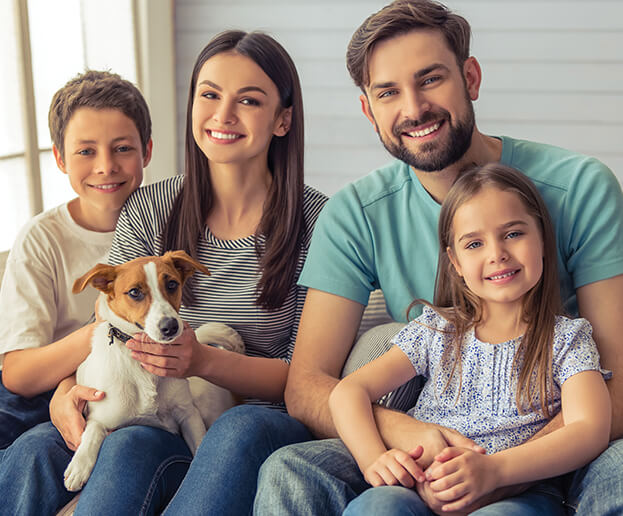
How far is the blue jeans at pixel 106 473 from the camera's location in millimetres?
1462

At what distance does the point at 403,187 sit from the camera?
1.85m

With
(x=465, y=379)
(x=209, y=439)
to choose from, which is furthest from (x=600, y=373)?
(x=209, y=439)

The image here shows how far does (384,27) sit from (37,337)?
4.02 feet

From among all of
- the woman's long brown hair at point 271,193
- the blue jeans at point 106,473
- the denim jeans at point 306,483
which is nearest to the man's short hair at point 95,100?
the woman's long brown hair at point 271,193

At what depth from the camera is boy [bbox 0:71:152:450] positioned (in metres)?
1.85

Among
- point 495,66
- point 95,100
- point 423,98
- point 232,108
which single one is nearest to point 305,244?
point 232,108

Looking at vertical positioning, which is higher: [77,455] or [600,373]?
[600,373]

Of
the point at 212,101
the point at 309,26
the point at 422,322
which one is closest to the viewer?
the point at 422,322

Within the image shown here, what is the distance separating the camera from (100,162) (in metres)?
2.04

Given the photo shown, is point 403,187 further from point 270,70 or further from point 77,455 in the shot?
point 77,455

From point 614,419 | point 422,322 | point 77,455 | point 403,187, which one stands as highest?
point 403,187

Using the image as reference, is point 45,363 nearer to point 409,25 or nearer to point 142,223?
point 142,223

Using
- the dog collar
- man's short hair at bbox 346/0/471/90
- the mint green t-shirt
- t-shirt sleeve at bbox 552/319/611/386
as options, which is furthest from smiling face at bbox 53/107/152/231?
t-shirt sleeve at bbox 552/319/611/386

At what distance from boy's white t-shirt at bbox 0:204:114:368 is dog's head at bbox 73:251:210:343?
0.38 metres
